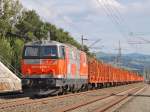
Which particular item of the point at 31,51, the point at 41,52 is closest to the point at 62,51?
the point at 41,52

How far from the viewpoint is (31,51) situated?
27812mm

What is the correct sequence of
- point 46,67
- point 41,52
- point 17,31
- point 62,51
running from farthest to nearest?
point 17,31, point 62,51, point 41,52, point 46,67

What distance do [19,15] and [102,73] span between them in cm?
4060

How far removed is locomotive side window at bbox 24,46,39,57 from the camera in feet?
90.9

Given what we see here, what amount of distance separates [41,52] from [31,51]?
607 millimetres

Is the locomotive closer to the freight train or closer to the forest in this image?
the freight train

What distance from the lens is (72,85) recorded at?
31375mm

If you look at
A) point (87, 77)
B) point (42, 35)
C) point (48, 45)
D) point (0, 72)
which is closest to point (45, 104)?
point (48, 45)

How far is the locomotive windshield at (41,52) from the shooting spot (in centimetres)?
2770

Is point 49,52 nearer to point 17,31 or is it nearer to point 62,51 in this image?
point 62,51

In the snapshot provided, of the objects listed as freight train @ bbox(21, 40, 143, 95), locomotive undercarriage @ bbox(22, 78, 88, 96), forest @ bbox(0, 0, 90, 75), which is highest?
forest @ bbox(0, 0, 90, 75)

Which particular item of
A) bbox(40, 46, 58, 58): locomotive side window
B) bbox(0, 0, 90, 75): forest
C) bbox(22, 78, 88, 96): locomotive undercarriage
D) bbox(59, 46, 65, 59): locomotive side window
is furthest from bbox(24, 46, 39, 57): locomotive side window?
bbox(0, 0, 90, 75): forest

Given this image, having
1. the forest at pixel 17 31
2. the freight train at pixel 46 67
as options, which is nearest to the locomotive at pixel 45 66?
the freight train at pixel 46 67

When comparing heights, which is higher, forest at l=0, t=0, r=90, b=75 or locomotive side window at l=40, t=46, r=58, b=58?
forest at l=0, t=0, r=90, b=75
